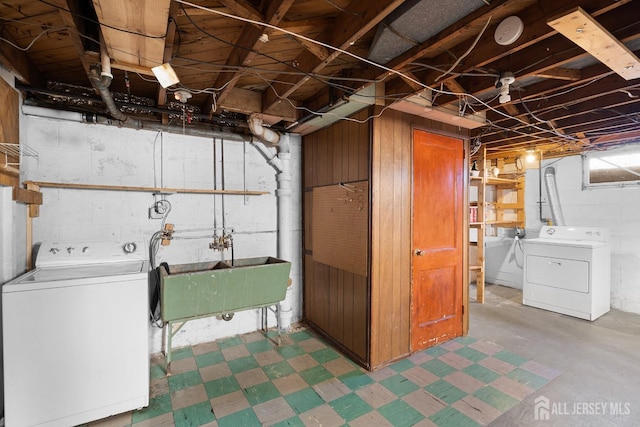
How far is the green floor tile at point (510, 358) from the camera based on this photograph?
2.60 metres

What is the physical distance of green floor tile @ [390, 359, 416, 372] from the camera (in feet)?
8.18

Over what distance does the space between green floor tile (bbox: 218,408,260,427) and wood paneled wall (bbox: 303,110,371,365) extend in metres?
1.01

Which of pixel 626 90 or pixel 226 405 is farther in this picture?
pixel 626 90

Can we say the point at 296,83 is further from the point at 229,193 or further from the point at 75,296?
the point at 75,296

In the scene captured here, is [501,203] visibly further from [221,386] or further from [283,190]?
[221,386]

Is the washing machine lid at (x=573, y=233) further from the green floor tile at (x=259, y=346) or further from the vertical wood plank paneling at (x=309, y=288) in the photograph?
A: the green floor tile at (x=259, y=346)

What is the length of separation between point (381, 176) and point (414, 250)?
2.58 feet

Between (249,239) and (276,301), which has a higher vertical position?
(249,239)

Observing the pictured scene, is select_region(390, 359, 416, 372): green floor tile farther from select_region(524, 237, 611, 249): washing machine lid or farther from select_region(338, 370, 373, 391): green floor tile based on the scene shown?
select_region(524, 237, 611, 249): washing machine lid

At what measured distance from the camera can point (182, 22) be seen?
5.33 ft

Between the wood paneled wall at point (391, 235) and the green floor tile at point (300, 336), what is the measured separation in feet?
2.87

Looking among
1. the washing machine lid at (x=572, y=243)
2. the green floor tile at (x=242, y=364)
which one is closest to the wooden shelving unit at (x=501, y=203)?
the washing machine lid at (x=572, y=243)

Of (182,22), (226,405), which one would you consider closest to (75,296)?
(226,405)

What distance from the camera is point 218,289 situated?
2.48 metres
